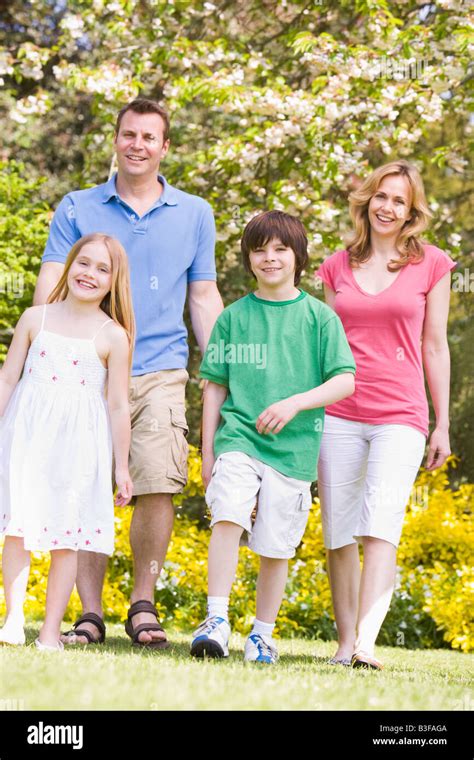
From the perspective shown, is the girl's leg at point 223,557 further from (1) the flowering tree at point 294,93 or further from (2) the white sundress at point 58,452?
(1) the flowering tree at point 294,93

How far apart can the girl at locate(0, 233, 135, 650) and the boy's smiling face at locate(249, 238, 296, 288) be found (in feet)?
1.74

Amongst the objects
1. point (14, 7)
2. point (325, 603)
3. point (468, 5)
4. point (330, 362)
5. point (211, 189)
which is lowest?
point (325, 603)

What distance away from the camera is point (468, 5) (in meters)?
6.90

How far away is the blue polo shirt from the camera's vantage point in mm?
4469

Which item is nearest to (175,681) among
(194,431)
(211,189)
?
(211,189)

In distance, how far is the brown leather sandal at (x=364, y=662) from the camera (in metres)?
3.82

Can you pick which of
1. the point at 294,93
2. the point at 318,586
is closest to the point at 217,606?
the point at 318,586

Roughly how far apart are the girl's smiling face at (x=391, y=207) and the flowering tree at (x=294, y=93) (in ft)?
7.73

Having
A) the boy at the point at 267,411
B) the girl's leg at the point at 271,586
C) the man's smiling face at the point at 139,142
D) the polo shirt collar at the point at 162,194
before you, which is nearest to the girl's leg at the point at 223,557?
the boy at the point at 267,411

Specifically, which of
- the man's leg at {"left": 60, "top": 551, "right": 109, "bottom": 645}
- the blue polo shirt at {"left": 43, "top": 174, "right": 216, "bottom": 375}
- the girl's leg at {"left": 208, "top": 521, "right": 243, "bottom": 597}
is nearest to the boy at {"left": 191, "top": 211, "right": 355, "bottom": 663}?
the girl's leg at {"left": 208, "top": 521, "right": 243, "bottom": 597}

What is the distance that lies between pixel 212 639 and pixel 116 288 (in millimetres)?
1369

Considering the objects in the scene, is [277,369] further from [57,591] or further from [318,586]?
[318,586]
